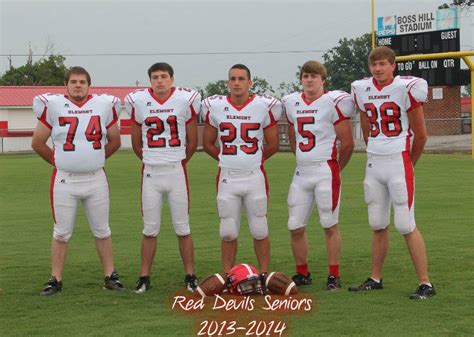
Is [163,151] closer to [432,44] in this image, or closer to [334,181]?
[334,181]

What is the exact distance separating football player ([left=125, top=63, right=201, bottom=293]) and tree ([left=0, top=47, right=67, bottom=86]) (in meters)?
53.8

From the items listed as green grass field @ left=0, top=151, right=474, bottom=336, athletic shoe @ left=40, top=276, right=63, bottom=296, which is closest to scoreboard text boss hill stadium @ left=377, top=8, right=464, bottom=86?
green grass field @ left=0, top=151, right=474, bottom=336

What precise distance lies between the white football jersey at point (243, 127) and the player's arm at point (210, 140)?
4.6 inches

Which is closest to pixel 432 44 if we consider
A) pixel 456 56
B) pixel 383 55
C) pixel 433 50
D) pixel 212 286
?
pixel 433 50

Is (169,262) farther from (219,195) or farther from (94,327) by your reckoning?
(94,327)

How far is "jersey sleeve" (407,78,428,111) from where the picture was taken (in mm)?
6559

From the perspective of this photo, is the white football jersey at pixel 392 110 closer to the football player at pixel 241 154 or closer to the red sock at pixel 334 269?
the football player at pixel 241 154

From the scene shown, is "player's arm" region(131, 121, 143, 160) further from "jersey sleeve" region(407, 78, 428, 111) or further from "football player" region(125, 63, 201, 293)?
"jersey sleeve" region(407, 78, 428, 111)

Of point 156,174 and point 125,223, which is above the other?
point 156,174

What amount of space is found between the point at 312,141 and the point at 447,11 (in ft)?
77.8

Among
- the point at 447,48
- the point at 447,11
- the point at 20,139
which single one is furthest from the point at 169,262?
the point at 20,139

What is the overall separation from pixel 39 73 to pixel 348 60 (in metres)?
23.8

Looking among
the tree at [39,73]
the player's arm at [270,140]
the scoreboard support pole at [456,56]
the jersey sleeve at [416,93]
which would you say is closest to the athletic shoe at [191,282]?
the player's arm at [270,140]

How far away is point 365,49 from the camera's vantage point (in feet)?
209
